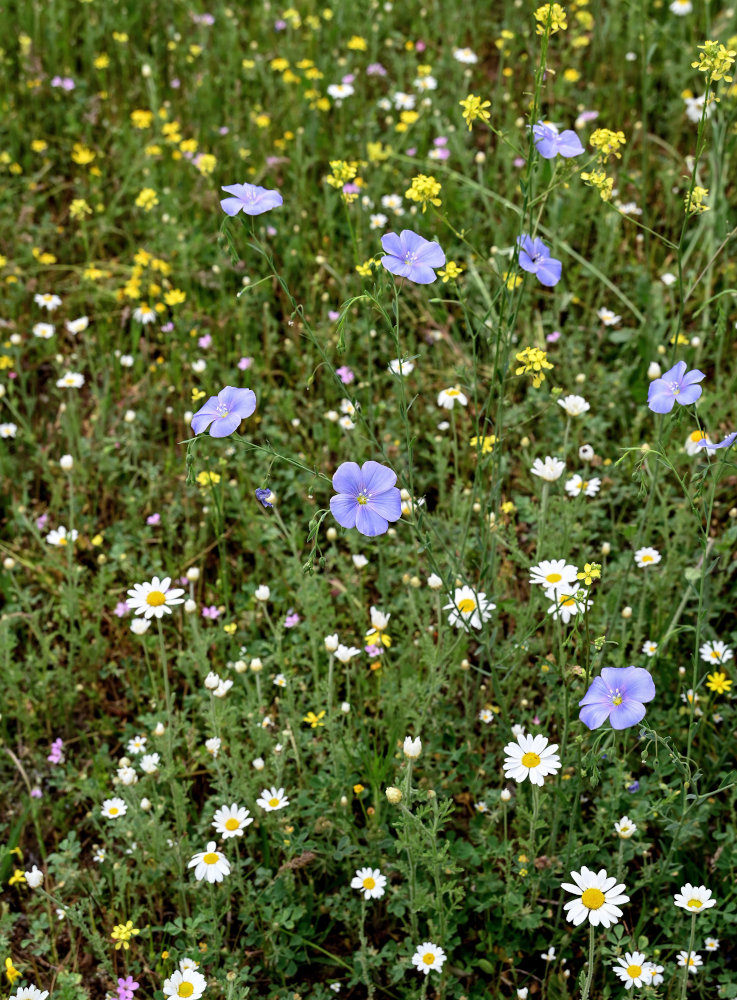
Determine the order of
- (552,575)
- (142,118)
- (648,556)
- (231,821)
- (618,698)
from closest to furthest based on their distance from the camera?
1. (618,698)
2. (231,821)
3. (552,575)
4. (648,556)
5. (142,118)

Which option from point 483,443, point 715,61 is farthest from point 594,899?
point 715,61

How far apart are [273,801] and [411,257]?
1.22 m

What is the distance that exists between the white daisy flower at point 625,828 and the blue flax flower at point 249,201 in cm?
141

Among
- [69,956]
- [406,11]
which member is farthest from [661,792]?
[406,11]

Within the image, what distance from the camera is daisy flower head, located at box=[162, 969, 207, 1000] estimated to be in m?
1.87

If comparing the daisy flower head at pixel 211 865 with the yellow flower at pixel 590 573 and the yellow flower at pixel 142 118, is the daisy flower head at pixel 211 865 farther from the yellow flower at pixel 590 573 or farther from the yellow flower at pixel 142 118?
the yellow flower at pixel 142 118

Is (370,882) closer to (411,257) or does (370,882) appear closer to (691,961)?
(691,961)

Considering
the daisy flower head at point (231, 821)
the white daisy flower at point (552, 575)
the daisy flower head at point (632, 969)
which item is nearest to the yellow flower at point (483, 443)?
the white daisy flower at point (552, 575)

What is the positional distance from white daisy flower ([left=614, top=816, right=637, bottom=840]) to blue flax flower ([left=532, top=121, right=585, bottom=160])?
1375mm

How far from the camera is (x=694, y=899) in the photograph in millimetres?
1857

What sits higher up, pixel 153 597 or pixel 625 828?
pixel 153 597

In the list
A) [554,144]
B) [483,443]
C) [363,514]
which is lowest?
[363,514]

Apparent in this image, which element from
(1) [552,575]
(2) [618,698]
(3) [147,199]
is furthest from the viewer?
(3) [147,199]

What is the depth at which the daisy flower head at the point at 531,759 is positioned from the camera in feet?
6.18
